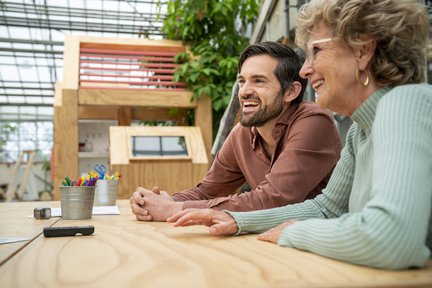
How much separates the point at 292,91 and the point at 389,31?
3.42 ft

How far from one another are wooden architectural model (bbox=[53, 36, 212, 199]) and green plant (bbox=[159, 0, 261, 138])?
5.7 inches

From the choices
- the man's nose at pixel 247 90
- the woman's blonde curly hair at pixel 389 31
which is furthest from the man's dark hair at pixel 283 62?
the woman's blonde curly hair at pixel 389 31

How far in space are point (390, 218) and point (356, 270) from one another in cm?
11

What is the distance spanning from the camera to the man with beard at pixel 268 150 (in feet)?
5.71

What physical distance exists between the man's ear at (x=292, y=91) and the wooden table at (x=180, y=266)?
113 cm

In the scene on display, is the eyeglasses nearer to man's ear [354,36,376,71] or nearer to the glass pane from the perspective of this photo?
man's ear [354,36,376,71]

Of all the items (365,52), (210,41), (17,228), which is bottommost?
(17,228)

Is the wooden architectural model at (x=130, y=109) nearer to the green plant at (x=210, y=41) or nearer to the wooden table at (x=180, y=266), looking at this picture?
the green plant at (x=210, y=41)

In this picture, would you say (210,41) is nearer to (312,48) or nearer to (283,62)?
(283,62)

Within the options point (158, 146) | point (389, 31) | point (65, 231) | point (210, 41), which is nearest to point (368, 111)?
point (389, 31)

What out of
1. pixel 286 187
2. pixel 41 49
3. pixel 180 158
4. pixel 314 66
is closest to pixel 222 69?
pixel 180 158

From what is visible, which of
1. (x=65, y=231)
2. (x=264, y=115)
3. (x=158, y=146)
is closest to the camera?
(x=65, y=231)

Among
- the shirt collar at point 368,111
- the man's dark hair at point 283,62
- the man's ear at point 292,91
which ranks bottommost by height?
the shirt collar at point 368,111

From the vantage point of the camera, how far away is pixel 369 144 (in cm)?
117
